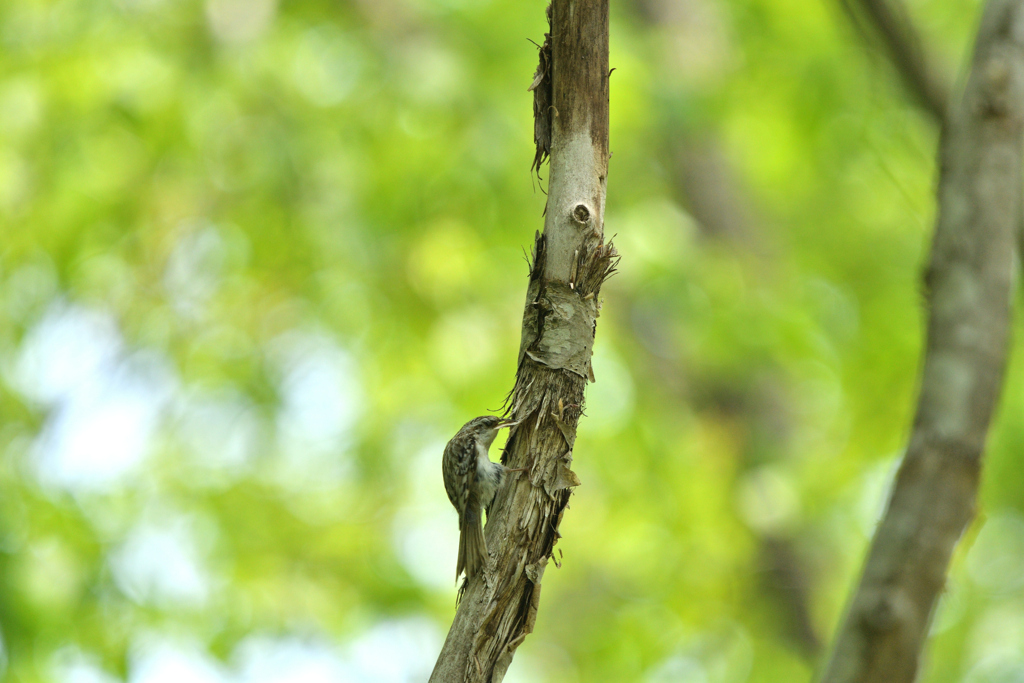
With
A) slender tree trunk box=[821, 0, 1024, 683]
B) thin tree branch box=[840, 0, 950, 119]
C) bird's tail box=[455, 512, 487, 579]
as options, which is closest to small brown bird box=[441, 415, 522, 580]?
bird's tail box=[455, 512, 487, 579]

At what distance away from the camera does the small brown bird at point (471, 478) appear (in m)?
1.90

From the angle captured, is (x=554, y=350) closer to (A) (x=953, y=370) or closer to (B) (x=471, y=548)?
(B) (x=471, y=548)

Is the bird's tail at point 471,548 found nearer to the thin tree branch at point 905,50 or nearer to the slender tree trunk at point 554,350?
the slender tree trunk at point 554,350

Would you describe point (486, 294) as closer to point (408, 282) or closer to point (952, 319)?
point (408, 282)

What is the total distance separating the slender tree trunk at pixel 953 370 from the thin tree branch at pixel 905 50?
84 cm

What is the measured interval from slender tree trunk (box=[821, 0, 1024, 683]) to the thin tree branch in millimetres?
842

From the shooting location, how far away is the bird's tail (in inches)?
67.4

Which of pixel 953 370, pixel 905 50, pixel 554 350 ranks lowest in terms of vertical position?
pixel 953 370

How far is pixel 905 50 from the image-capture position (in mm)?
2447

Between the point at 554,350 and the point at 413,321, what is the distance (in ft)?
13.8

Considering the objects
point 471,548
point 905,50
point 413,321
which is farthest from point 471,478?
point 413,321

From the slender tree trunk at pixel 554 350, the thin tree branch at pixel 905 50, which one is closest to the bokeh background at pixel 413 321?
the thin tree branch at pixel 905 50

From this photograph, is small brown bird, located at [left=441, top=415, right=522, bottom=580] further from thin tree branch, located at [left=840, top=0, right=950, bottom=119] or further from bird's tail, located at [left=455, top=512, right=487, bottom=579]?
thin tree branch, located at [left=840, top=0, right=950, bottom=119]

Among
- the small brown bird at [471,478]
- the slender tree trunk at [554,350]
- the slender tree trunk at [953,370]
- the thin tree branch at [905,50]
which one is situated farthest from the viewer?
the thin tree branch at [905,50]
